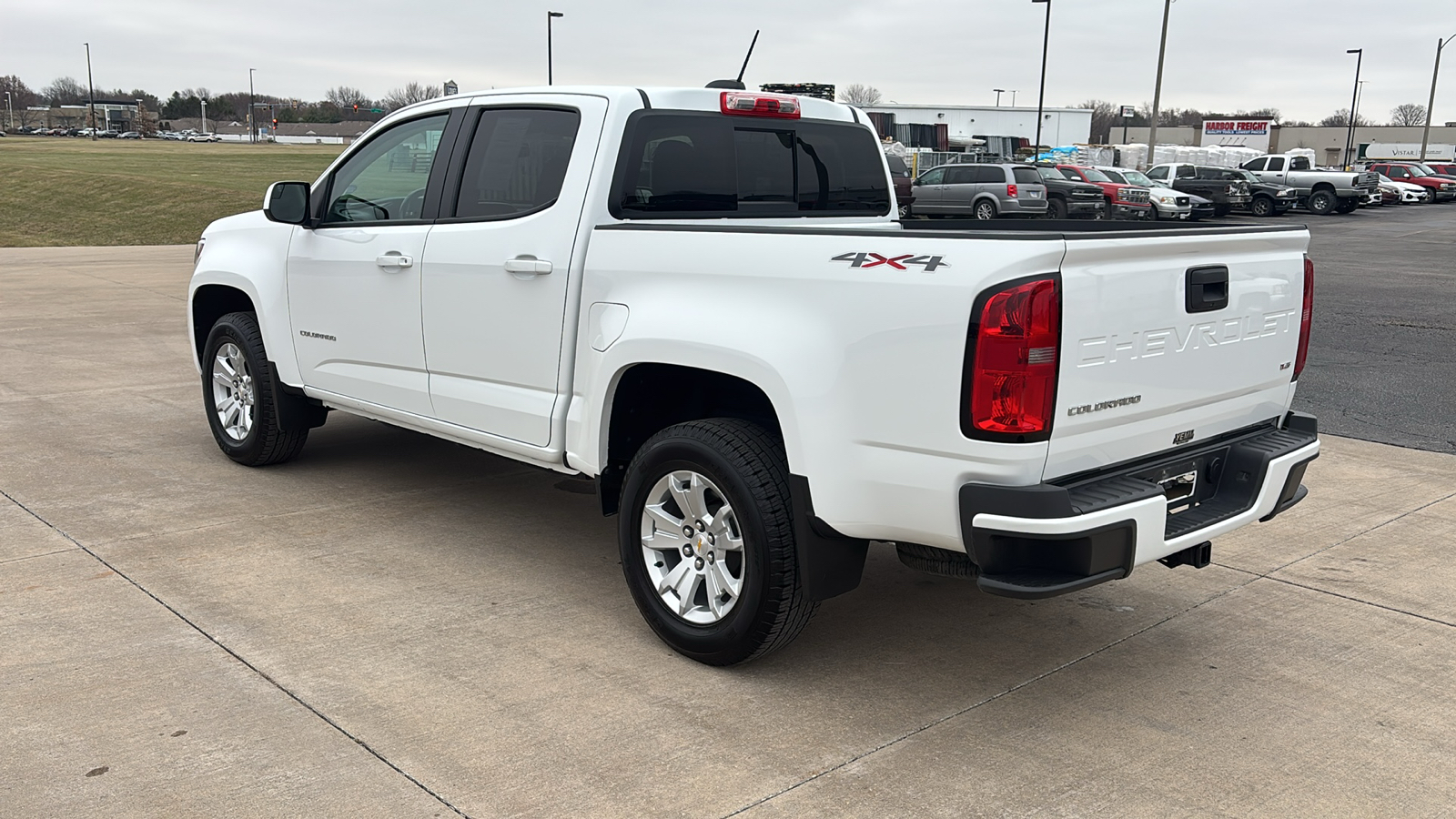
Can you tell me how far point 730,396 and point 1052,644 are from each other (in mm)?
1487

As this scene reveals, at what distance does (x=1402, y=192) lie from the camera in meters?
46.3

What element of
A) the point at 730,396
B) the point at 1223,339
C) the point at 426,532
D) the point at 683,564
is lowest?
the point at 426,532

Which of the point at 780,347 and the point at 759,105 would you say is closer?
the point at 780,347

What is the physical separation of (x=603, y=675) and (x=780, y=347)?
4.13 feet

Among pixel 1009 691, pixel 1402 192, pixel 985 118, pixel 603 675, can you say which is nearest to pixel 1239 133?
pixel 985 118

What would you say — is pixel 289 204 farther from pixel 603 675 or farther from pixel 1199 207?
pixel 1199 207

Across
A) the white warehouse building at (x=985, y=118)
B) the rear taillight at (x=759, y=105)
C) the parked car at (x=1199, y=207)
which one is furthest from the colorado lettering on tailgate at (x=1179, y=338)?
the white warehouse building at (x=985, y=118)

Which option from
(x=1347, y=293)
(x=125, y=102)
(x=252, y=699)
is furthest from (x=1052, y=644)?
(x=125, y=102)

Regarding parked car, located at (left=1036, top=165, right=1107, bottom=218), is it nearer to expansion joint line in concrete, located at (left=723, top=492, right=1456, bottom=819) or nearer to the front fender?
expansion joint line in concrete, located at (left=723, top=492, right=1456, bottom=819)

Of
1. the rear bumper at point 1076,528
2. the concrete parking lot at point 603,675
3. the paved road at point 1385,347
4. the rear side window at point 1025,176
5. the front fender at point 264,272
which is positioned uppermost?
the rear side window at point 1025,176

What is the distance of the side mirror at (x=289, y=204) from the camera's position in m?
5.68

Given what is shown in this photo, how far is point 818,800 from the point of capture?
3213 millimetres

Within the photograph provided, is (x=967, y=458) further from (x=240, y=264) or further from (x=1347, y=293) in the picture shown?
(x=1347, y=293)

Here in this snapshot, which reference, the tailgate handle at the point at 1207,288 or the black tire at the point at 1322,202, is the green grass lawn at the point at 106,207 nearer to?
the tailgate handle at the point at 1207,288
